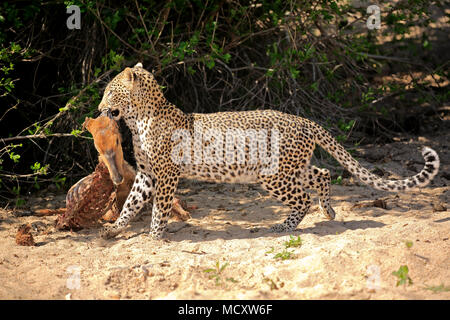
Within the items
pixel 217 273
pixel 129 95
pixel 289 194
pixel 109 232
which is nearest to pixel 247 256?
pixel 217 273

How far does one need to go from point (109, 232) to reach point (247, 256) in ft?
5.59

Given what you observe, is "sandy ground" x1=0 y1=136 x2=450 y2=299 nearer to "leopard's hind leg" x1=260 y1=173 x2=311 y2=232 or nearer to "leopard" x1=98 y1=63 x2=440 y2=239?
"leopard's hind leg" x1=260 y1=173 x2=311 y2=232

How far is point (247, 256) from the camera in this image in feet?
17.4

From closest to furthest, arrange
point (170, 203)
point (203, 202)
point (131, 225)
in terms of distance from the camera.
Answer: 1. point (170, 203)
2. point (131, 225)
3. point (203, 202)

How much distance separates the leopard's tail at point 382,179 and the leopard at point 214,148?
1cm

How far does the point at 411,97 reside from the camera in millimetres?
11102

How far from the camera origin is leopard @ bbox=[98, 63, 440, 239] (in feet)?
19.8

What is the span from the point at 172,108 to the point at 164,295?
2.38 meters

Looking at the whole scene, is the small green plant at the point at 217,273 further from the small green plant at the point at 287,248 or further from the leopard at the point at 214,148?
the leopard at the point at 214,148

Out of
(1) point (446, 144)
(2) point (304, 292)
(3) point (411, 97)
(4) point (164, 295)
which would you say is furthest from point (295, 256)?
(3) point (411, 97)

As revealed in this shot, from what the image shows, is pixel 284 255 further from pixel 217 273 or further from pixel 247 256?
pixel 217 273

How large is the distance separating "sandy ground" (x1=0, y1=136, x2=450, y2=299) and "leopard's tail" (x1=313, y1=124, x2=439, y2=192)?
16.2 inches

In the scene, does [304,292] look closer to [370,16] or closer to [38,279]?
[38,279]
